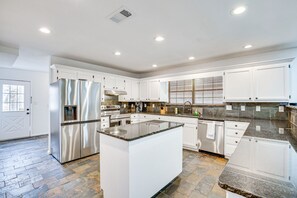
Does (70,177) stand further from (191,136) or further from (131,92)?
(131,92)

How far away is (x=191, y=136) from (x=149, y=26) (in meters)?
2.98

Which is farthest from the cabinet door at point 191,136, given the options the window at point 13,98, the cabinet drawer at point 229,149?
the window at point 13,98

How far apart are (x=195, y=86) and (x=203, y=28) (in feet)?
7.70

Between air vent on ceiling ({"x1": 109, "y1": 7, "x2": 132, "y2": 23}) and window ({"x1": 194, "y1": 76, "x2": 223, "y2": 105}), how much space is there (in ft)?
10.1

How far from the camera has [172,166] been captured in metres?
2.36

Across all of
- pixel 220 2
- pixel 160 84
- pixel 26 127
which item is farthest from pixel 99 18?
pixel 26 127

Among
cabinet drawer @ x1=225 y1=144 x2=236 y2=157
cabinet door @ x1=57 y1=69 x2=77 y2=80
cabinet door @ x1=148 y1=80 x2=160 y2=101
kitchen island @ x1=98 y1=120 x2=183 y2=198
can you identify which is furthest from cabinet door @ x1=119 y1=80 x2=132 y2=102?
cabinet drawer @ x1=225 y1=144 x2=236 y2=157

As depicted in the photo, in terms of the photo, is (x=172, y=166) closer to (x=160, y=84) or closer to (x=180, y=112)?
(x=180, y=112)

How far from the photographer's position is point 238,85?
3410 mm

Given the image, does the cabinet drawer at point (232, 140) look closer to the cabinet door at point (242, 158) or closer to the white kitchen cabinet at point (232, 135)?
the white kitchen cabinet at point (232, 135)

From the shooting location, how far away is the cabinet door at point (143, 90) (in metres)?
5.44

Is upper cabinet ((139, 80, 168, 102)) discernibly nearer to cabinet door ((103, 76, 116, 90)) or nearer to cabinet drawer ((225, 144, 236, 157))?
cabinet door ((103, 76, 116, 90))

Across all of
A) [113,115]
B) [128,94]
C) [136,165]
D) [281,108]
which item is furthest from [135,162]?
[128,94]

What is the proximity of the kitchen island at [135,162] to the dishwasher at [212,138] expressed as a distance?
5.67 ft
